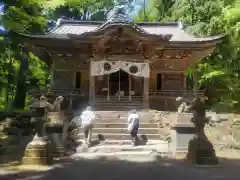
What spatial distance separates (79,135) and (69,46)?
8.50m

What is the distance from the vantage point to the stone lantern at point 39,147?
9.70 meters

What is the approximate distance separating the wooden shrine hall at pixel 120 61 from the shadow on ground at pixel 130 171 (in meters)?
9.01

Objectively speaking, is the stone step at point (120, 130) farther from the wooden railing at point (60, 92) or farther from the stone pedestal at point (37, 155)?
the stone pedestal at point (37, 155)

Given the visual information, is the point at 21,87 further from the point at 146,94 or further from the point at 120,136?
the point at 120,136

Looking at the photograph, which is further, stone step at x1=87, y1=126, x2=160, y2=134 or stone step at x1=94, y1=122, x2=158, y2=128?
stone step at x1=94, y1=122, x2=158, y2=128

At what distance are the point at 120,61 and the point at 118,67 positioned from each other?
43 centimetres

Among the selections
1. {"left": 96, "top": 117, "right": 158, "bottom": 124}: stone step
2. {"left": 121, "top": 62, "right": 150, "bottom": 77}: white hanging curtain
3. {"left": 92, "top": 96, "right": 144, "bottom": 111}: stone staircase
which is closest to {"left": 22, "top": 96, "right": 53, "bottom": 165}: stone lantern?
{"left": 96, "top": 117, "right": 158, "bottom": 124}: stone step

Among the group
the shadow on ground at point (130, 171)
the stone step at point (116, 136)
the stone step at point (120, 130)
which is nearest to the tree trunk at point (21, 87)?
the stone step at point (120, 130)

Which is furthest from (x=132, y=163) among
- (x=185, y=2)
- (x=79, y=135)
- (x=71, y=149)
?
(x=185, y=2)

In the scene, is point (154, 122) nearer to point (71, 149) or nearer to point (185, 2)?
point (71, 149)

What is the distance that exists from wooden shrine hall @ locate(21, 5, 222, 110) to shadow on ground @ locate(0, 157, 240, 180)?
9011 mm

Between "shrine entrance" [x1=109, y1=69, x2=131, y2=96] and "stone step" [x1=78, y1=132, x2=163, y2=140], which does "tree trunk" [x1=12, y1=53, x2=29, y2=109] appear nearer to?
A: "shrine entrance" [x1=109, y1=69, x2=131, y2=96]

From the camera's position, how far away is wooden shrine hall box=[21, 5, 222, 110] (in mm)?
19219

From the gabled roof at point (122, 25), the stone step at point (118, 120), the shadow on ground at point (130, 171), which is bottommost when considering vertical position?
the shadow on ground at point (130, 171)
